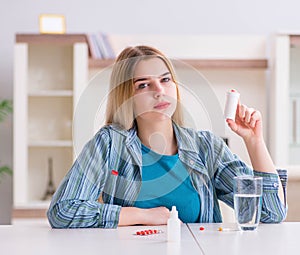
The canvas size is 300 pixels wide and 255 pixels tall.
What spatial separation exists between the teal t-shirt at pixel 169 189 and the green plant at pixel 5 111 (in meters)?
2.21

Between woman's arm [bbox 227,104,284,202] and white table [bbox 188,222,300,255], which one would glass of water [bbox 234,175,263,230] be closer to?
white table [bbox 188,222,300,255]

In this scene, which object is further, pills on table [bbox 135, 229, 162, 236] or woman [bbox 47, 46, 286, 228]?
woman [bbox 47, 46, 286, 228]

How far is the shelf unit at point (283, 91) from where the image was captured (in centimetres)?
374

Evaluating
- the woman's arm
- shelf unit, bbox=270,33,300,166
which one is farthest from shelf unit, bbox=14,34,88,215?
the woman's arm

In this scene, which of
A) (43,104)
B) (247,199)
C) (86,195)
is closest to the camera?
(247,199)

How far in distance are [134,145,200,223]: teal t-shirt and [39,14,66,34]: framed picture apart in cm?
215

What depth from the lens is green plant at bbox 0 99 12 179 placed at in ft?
12.7

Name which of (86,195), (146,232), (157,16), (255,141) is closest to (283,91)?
(157,16)

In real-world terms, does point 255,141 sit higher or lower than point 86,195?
higher

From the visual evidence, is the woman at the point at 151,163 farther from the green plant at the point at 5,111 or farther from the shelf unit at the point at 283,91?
the green plant at the point at 5,111

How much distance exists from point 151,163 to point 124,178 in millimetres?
85

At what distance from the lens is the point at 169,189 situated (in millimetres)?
1809

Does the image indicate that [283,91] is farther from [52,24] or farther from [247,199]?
[247,199]

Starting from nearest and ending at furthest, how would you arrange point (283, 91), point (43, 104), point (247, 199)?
point (247, 199) < point (283, 91) < point (43, 104)
